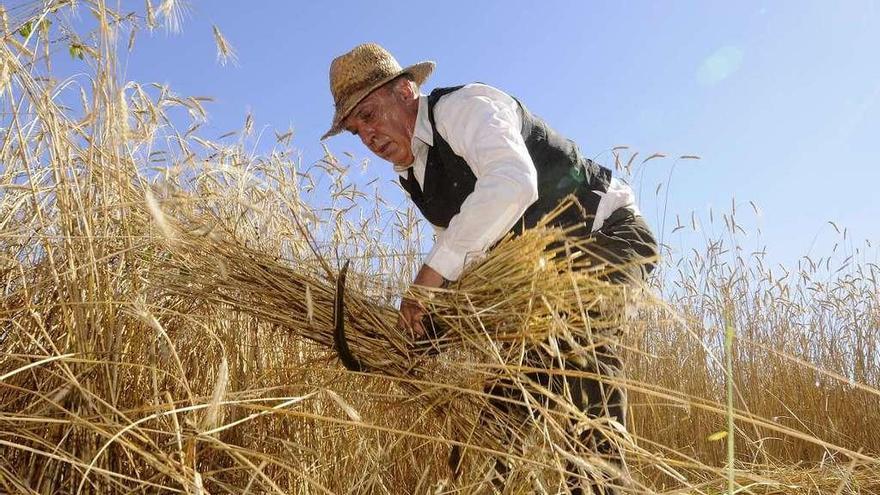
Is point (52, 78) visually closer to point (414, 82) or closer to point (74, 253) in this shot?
point (74, 253)

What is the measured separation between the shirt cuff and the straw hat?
58cm

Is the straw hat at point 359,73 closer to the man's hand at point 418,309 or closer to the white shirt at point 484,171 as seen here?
the white shirt at point 484,171

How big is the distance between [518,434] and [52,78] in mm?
1278

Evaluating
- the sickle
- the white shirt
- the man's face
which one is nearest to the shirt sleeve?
the white shirt

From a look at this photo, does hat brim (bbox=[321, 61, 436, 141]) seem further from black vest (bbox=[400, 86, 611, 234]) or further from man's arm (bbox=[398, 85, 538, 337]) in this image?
man's arm (bbox=[398, 85, 538, 337])

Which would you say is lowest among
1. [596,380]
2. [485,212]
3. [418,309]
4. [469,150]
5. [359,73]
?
[596,380]

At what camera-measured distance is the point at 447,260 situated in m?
1.42

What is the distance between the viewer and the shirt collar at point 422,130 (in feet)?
5.82

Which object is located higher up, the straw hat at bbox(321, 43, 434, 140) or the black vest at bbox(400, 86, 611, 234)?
the straw hat at bbox(321, 43, 434, 140)

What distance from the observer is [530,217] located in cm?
176

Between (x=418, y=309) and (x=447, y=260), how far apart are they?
115 millimetres

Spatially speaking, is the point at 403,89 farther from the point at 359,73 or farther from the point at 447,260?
the point at 447,260

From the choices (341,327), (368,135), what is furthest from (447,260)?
(368,135)

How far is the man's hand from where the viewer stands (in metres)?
1.40
